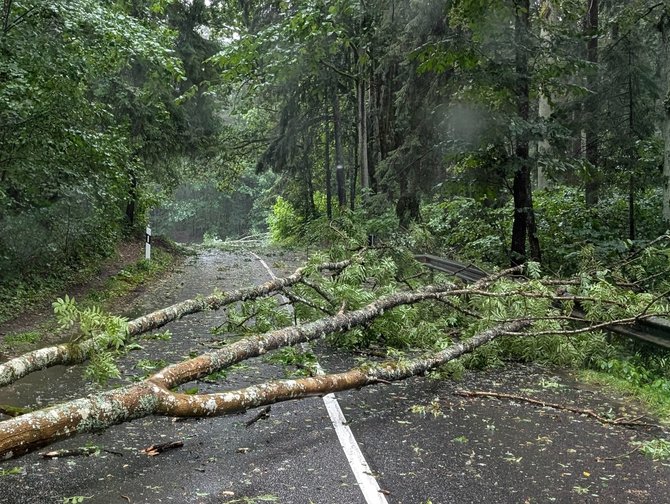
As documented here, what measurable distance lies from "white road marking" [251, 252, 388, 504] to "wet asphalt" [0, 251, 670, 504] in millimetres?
62

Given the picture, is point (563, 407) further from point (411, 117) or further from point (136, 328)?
point (411, 117)

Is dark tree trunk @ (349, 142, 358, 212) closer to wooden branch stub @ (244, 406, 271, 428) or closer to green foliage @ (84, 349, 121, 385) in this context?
wooden branch stub @ (244, 406, 271, 428)

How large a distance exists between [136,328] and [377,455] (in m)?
3.14

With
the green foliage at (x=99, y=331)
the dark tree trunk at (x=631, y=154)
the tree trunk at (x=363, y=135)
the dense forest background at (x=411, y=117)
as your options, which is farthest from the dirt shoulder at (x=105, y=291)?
the dark tree trunk at (x=631, y=154)

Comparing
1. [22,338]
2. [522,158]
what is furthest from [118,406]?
[522,158]

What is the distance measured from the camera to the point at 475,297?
9.08 m

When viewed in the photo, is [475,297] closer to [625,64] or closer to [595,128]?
[595,128]

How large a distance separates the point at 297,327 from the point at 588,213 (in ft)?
40.7

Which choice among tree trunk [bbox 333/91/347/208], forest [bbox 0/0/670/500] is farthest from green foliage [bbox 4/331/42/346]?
tree trunk [bbox 333/91/347/208]

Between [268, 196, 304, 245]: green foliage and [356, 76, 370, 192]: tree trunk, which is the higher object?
[356, 76, 370, 192]: tree trunk

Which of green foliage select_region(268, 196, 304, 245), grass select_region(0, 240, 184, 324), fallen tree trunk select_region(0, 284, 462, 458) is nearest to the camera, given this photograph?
fallen tree trunk select_region(0, 284, 462, 458)

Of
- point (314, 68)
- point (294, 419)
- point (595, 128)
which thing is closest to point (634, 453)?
point (294, 419)

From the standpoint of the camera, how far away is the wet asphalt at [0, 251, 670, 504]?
4.15 metres

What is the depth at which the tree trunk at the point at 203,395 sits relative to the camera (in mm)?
3719
